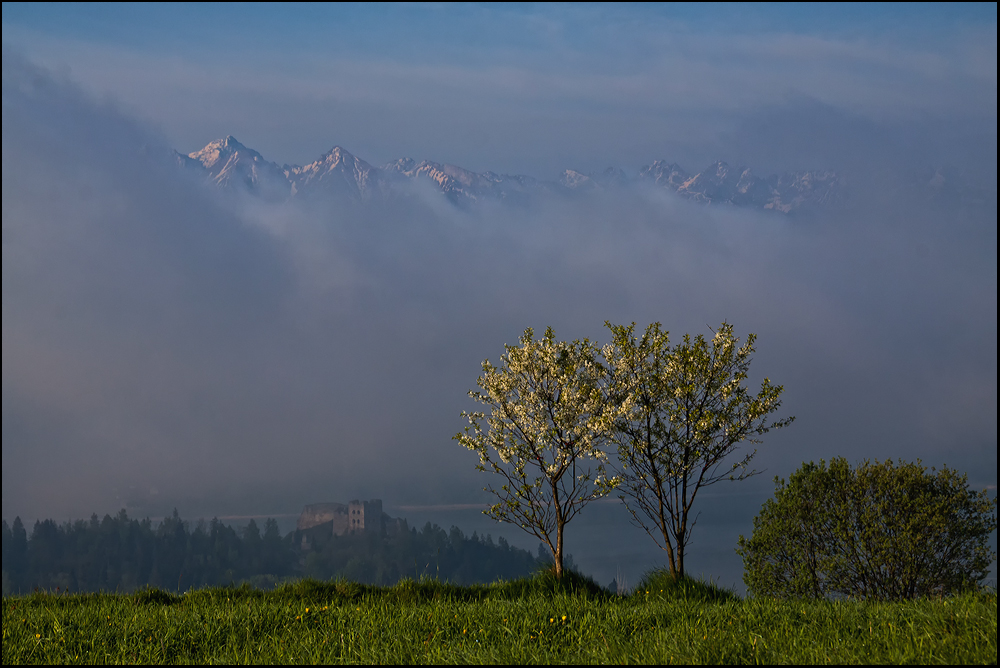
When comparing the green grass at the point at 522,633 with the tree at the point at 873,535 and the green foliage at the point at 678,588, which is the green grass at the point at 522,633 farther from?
the tree at the point at 873,535

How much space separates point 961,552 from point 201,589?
2022 centimetres

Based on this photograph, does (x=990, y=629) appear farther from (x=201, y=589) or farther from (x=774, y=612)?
(x=201, y=589)

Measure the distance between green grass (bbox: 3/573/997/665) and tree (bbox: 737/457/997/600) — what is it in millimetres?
10322

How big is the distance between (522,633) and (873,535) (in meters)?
15.0

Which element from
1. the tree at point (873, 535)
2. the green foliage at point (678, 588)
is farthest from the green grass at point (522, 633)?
the tree at point (873, 535)

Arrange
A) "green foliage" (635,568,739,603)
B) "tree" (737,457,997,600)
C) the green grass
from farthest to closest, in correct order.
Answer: "tree" (737,457,997,600)
"green foliage" (635,568,739,603)
the green grass

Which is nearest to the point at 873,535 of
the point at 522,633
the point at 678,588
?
the point at 678,588

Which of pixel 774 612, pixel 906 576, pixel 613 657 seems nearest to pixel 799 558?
pixel 906 576

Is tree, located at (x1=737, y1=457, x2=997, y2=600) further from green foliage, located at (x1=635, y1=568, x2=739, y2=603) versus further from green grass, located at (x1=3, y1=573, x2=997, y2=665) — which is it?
green grass, located at (x1=3, y1=573, x2=997, y2=665)

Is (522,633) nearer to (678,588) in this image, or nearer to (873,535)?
(678,588)

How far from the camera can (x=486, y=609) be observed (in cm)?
1006

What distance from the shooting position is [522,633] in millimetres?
8633

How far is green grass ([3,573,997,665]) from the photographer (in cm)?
741

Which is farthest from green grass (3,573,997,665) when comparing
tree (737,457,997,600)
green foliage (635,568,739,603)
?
tree (737,457,997,600)
